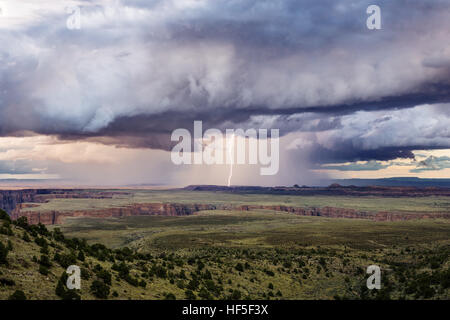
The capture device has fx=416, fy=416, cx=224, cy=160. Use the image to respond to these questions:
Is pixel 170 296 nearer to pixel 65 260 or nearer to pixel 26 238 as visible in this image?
pixel 65 260

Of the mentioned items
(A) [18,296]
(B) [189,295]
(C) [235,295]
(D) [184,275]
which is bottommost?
(C) [235,295]

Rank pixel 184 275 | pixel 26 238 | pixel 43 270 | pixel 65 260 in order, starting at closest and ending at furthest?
pixel 43 270, pixel 65 260, pixel 26 238, pixel 184 275

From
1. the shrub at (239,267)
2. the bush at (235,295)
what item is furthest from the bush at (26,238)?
the shrub at (239,267)

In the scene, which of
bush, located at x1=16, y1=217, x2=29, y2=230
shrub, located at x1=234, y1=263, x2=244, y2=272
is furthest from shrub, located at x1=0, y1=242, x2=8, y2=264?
shrub, located at x1=234, y1=263, x2=244, y2=272

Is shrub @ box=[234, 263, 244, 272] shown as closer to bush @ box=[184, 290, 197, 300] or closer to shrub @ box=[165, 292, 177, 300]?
bush @ box=[184, 290, 197, 300]

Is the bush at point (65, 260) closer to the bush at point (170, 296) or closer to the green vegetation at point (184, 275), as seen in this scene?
the green vegetation at point (184, 275)

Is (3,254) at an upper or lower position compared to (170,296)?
upper

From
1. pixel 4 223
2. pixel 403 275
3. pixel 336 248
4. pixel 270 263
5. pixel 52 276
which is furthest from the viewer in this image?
pixel 336 248

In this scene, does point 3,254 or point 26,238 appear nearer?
point 3,254

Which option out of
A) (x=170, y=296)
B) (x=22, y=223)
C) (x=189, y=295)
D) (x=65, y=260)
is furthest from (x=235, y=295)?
(x=22, y=223)
